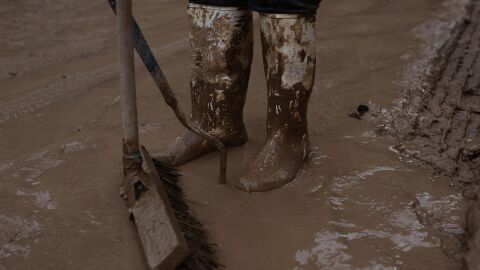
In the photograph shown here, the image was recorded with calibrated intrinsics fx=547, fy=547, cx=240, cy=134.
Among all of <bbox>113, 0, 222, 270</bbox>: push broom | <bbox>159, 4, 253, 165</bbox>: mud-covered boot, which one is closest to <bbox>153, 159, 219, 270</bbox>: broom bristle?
<bbox>113, 0, 222, 270</bbox>: push broom

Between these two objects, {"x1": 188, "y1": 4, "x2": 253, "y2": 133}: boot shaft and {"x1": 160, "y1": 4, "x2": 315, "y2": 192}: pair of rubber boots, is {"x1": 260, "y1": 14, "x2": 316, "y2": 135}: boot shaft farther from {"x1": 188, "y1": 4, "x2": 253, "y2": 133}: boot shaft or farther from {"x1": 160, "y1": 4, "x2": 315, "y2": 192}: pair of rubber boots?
{"x1": 188, "y1": 4, "x2": 253, "y2": 133}: boot shaft

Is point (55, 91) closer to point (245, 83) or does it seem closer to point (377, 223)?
point (245, 83)

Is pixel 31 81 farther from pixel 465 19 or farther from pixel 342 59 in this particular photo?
pixel 465 19

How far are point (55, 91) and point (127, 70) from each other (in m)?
1.35

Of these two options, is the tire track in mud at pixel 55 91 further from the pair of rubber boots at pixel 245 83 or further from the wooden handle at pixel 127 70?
the wooden handle at pixel 127 70

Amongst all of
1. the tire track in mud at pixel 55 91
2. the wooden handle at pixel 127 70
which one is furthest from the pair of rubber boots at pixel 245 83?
the tire track in mud at pixel 55 91

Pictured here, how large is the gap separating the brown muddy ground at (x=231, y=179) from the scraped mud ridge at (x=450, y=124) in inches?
2.1

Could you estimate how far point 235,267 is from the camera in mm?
1427

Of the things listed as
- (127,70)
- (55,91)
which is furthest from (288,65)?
(55,91)

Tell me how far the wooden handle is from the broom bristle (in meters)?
0.20

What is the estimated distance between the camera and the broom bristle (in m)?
1.32

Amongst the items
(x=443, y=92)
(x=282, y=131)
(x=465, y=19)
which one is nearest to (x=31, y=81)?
(x=282, y=131)

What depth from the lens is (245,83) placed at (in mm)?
1953

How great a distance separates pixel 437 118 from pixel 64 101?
5.42ft
